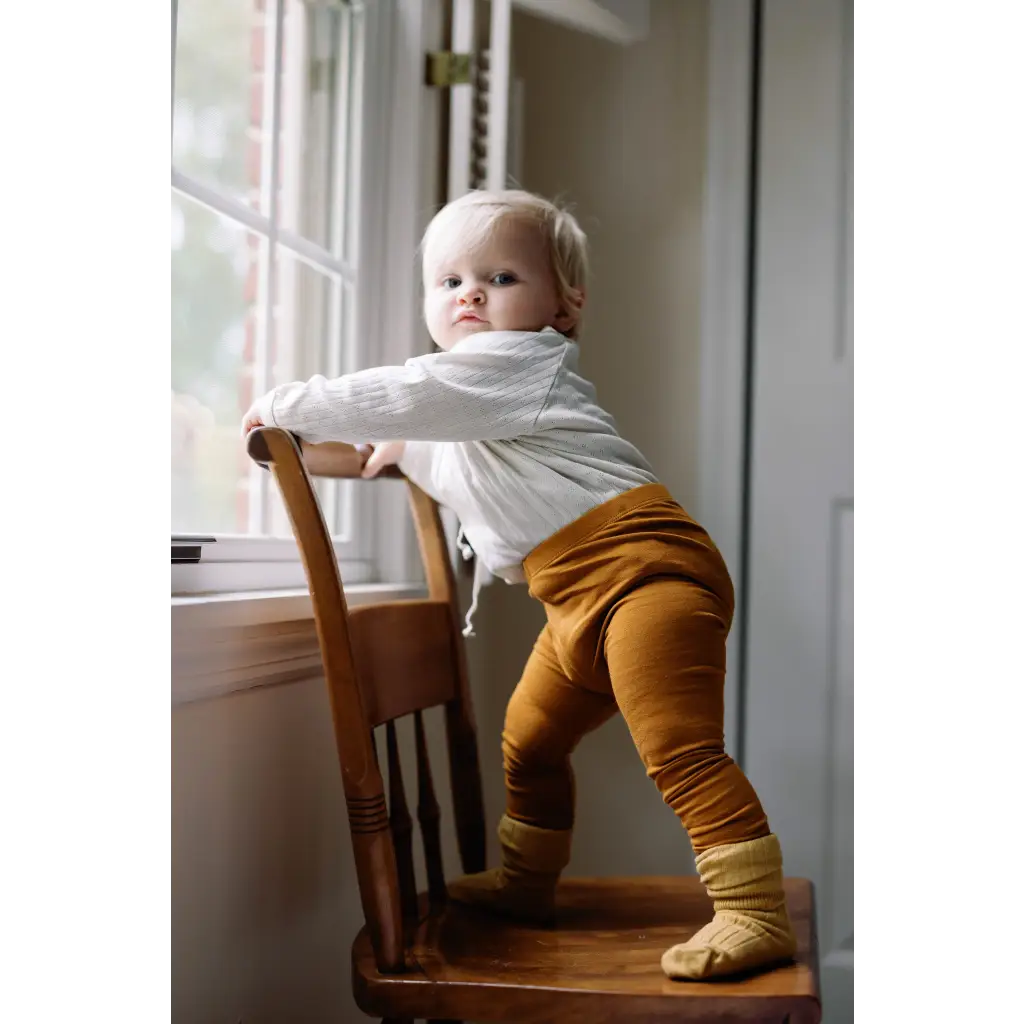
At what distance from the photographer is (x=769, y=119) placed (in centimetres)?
172

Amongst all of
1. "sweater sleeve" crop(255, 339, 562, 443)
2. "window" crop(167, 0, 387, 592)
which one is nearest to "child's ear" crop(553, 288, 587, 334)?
"sweater sleeve" crop(255, 339, 562, 443)

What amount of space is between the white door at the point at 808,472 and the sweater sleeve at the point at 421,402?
0.77 m

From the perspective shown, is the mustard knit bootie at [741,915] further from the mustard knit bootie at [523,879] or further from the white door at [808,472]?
the white door at [808,472]

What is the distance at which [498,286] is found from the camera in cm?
112

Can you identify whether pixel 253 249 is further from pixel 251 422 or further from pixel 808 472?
pixel 808 472

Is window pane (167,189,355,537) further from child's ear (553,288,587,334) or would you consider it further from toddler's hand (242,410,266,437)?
child's ear (553,288,587,334)

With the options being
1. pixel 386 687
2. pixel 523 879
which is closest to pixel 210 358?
pixel 386 687

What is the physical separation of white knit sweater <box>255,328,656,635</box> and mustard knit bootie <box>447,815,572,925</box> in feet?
0.94

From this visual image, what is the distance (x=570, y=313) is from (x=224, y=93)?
529mm

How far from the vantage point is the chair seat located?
0.89m
